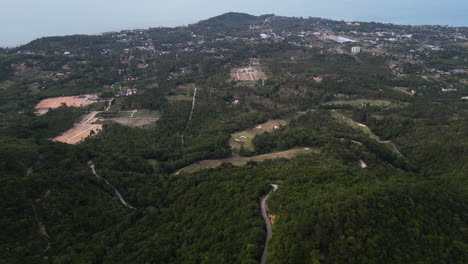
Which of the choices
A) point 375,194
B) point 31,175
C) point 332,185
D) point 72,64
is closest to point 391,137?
point 332,185

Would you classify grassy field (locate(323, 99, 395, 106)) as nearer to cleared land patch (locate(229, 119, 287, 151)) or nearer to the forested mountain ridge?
the forested mountain ridge

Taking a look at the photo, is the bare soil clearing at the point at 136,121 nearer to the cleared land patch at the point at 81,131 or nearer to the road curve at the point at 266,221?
the cleared land patch at the point at 81,131

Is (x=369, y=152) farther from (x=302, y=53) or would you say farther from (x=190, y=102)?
(x=302, y=53)

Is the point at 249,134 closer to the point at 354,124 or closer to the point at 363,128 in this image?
the point at 354,124

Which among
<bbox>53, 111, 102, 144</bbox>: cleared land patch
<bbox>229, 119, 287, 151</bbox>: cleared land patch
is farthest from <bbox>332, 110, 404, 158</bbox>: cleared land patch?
<bbox>53, 111, 102, 144</bbox>: cleared land patch

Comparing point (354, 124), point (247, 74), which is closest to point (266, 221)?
point (354, 124)

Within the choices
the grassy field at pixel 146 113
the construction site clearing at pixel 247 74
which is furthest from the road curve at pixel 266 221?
the construction site clearing at pixel 247 74
